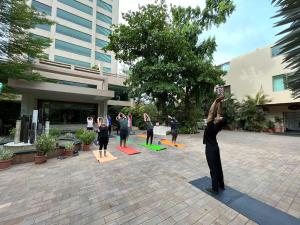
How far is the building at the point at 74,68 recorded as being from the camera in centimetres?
1234

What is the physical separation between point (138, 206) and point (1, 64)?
1153 centimetres

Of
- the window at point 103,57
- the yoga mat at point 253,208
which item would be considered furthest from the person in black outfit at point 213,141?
the window at point 103,57

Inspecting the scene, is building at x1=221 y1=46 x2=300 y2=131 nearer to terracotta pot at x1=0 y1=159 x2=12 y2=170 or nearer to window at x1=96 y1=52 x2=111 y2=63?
terracotta pot at x1=0 y1=159 x2=12 y2=170

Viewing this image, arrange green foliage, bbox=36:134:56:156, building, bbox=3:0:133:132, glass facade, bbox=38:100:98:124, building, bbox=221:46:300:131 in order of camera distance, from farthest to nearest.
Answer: building, bbox=221:46:300:131, glass facade, bbox=38:100:98:124, building, bbox=3:0:133:132, green foliage, bbox=36:134:56:156

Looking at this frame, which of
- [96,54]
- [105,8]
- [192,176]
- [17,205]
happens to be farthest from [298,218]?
[105,8]

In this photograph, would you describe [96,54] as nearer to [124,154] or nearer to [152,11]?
[152,11]

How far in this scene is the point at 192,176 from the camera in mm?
4480

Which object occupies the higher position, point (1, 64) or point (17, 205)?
point (1, 64)

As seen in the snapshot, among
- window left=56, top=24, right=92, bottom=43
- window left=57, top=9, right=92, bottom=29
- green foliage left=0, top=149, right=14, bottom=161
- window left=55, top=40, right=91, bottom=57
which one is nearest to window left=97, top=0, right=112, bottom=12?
window left=57, top=9, right=92, bottom=29

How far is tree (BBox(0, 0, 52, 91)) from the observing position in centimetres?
866

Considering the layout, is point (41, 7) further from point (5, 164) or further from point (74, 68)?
point (5, 164)

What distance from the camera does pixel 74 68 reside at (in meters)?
14.1

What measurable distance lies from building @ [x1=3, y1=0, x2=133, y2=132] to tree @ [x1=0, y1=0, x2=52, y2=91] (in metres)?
0.76

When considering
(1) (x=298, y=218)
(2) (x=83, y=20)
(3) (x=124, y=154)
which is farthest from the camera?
(2) (x=83, y=20)
